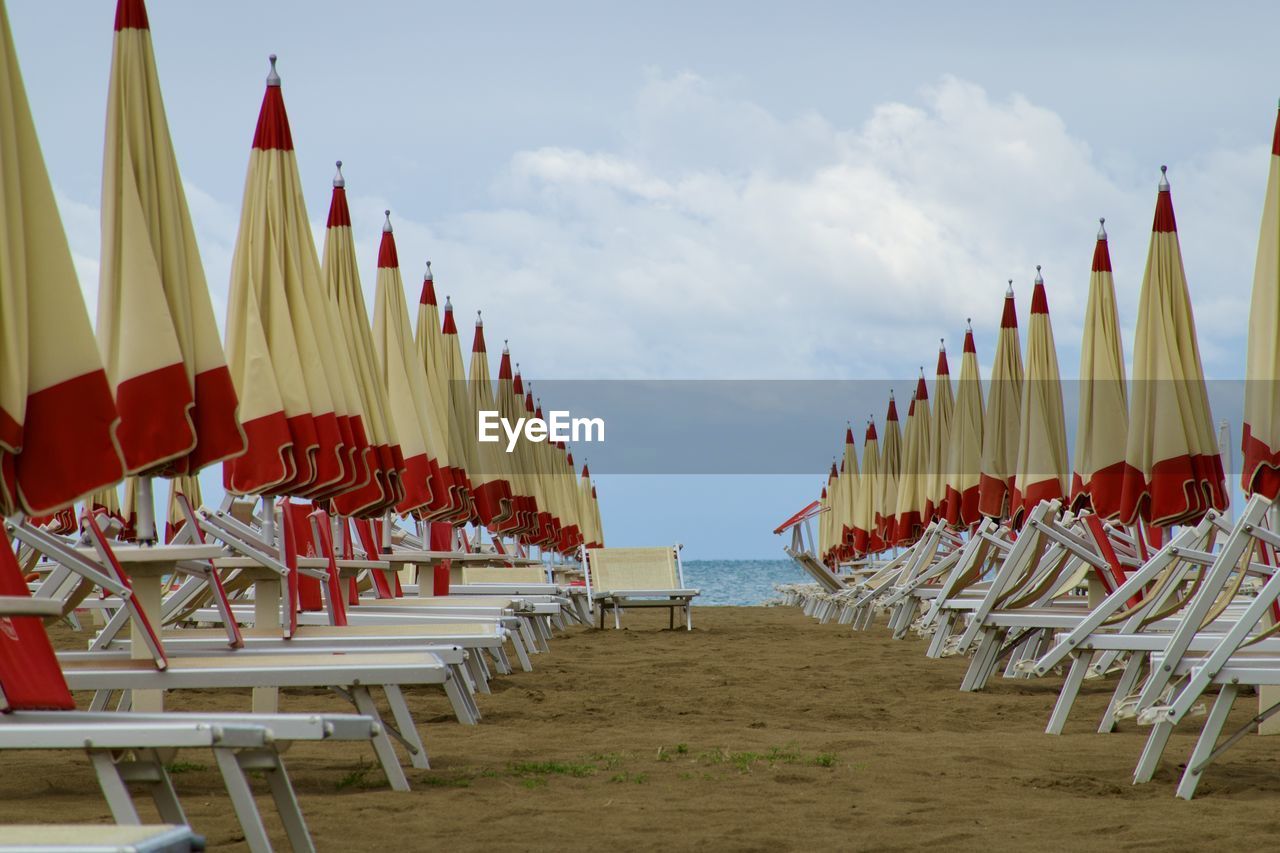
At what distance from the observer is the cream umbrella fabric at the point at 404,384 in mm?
9875

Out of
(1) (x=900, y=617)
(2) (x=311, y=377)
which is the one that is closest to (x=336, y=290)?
(2) (x=311, y=377)

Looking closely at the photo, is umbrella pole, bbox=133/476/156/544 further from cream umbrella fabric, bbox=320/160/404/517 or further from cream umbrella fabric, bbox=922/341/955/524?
cream umbrella fabric, bbox=922/341/955/524

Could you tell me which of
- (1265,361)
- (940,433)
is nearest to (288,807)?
(1265,361)

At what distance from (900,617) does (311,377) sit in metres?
7.97

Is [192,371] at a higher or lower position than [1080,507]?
higher

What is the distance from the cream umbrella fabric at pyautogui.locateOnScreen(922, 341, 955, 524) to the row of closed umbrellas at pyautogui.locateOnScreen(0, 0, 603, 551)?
7659mm

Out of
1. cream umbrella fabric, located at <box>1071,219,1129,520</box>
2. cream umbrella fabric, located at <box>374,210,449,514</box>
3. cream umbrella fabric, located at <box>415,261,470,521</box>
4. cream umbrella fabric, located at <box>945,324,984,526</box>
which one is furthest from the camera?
cream umbrella fabric, located at <box>945,324,984,526</box>

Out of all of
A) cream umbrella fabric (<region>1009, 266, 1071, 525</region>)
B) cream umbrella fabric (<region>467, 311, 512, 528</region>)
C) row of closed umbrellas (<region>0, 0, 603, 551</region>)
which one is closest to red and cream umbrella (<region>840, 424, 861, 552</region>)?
cream umbrella fabric (<region>467, 311, 512, 528</region>)

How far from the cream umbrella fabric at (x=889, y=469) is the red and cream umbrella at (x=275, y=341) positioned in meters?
14.9

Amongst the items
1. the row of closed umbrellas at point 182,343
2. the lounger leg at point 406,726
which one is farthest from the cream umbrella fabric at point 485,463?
the lounger leg at point 406,726

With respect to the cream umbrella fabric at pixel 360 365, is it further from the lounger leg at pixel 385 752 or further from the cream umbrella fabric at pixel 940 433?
the cream umbrella fabric at pixel 940 433

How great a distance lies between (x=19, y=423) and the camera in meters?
2.88

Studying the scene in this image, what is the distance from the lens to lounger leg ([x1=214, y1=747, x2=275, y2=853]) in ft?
9.13

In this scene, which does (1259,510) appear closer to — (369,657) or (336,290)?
(369,657)
